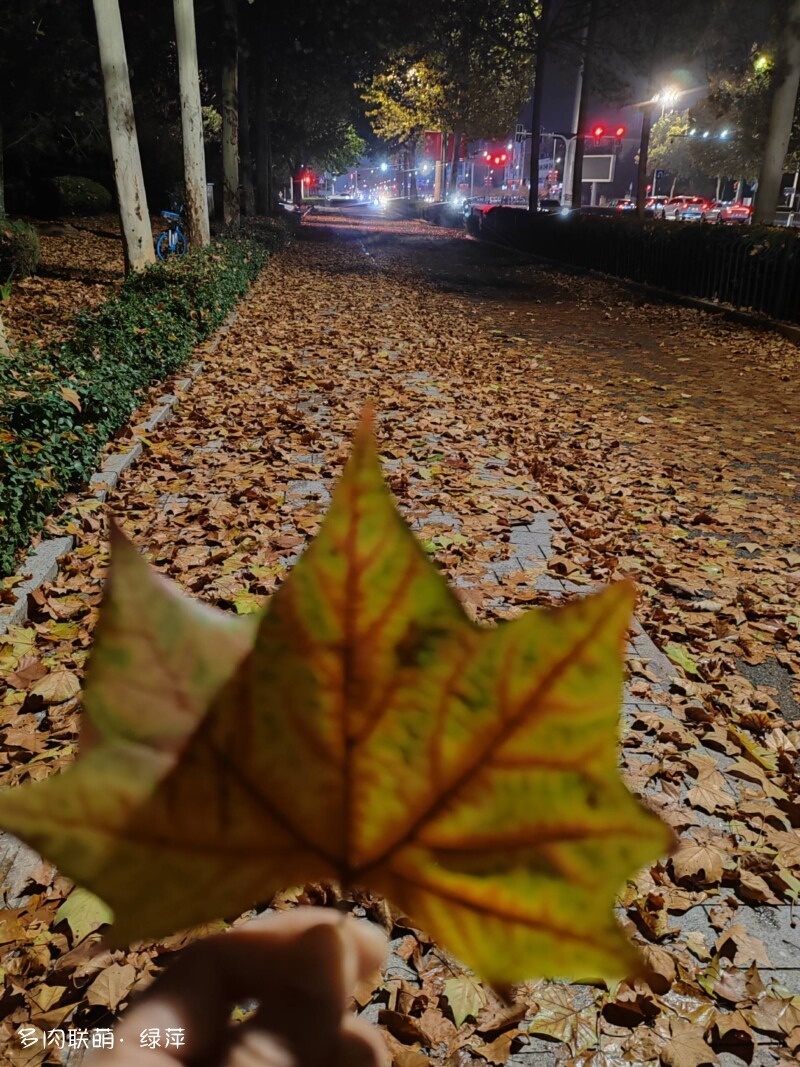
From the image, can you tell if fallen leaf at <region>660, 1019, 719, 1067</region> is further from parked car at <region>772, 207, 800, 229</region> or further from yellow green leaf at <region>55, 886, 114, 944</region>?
parked car at <region>772, 207, 800, 229</region>

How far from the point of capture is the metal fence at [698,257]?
14.6 meters

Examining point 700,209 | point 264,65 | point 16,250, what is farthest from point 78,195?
point 700,209

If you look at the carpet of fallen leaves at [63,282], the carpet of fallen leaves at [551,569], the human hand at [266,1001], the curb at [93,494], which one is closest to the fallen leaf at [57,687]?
the carpet of fallen leaves at [551,569]

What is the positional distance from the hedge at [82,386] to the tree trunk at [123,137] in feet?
5.52

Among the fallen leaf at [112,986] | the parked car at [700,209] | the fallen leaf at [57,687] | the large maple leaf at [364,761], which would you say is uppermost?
the parked car at [700,209]

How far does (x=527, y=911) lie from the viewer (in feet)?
1.47

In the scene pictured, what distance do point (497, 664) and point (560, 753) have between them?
66 millimetres

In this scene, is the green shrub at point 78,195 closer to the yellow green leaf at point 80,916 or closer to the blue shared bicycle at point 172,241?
the blue shared bicycle at point 172,241

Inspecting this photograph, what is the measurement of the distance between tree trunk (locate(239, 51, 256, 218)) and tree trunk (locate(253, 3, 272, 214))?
2.24 feet

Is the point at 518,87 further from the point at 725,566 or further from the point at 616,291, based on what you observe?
the point at 725,566

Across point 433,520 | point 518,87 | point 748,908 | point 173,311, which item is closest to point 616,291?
point 173,311

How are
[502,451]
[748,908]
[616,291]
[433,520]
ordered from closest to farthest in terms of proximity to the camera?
[748,908] → [433,520] → [502,451] → [616,291]

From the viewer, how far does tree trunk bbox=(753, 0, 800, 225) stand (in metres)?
16.2

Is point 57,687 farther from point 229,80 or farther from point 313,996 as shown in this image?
point 229,80
